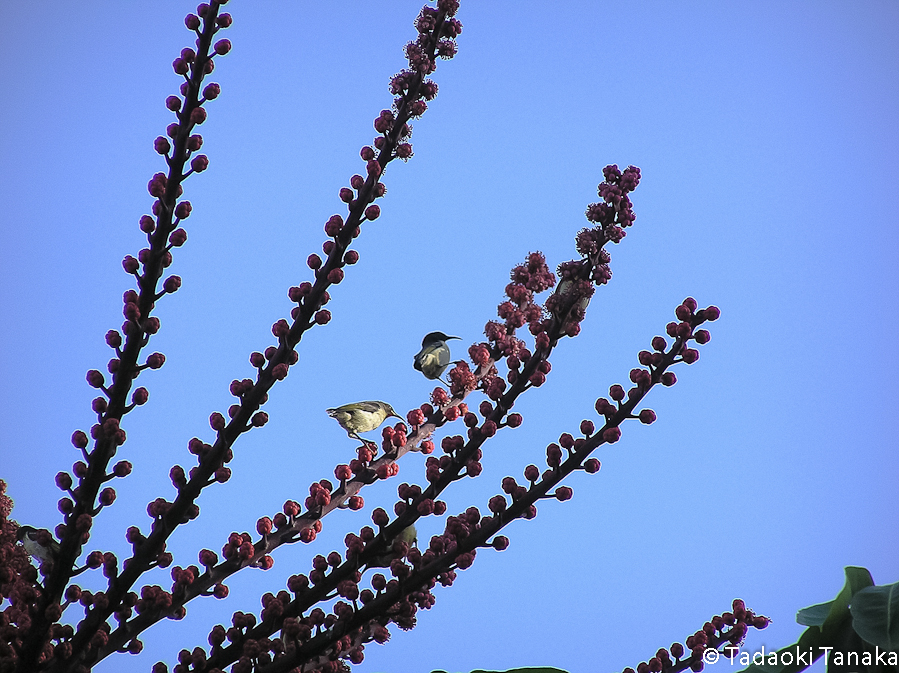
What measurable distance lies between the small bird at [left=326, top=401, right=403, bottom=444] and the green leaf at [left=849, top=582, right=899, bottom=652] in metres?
0.98

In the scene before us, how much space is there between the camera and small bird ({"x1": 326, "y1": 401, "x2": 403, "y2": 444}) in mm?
1495

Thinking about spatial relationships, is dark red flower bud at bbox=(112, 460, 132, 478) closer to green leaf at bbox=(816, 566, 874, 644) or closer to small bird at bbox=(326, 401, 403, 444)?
small bird at bbox=(326, 401, 403, 444)

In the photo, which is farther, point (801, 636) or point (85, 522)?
point (801, 636)

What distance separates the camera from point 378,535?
4.37ft

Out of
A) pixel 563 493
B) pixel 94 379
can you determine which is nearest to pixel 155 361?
pixel 94 379

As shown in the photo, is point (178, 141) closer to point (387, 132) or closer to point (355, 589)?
point (387, 132)

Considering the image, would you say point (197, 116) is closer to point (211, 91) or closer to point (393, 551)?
point (211, 91)

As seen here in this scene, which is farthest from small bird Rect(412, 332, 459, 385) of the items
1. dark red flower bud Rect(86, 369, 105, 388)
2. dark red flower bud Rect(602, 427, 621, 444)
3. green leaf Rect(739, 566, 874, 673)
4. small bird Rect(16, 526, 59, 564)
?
green leaf Rect(739, 566, 874, 673)

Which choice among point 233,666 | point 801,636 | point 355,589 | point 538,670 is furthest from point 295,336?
point 801,636

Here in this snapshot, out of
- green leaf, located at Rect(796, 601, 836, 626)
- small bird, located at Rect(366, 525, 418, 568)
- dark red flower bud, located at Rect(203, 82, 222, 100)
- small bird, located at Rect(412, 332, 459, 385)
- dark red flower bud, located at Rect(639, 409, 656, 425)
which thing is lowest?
green leaf, located at Rect(796, 601, 836, 626)

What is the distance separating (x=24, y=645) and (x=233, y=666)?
0.32 metres

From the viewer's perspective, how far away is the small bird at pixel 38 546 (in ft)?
4.38

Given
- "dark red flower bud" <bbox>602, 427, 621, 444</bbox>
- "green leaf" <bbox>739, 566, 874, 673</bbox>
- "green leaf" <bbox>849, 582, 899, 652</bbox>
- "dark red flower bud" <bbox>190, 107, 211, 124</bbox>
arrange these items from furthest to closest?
1. "green leaf" <bbox>739, 566, 874, 673</bbox>
2. "green leaf" <bbox>849, 582, 899, 652</bbox>
3. "dark red flower bud" <bbox>190, 107, 211, 124</bbox>
4. "dark red flower bud" <bbox>602, 427, 621, 444</bbox>

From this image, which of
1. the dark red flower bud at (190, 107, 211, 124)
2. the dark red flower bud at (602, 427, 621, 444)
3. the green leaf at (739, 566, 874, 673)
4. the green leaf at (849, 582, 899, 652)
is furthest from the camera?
the green leaf at (739, 566, 874, 673)
